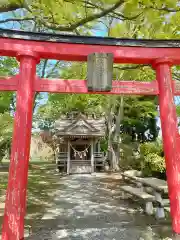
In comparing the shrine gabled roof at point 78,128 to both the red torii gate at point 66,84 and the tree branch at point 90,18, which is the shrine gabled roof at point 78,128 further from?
the red torii gate at point 66,84

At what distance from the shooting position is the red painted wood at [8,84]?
418cm

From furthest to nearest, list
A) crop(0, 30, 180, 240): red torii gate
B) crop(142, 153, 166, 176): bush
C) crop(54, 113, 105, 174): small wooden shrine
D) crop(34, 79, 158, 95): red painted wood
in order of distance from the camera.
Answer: crop(54, 113, 105, 174): small wooden shrine → crop(142, 153, 166, 176): bush → crop(34, 79, 158, 95): red painted wood → crop(0, 30, 180, 240): red torii gate

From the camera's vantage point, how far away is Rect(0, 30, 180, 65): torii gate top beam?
4227mm

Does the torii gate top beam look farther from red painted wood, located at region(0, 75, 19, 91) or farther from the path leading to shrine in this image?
the path leading to shrine

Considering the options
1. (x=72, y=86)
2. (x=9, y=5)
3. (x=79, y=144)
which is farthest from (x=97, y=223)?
(x=79, y=144)

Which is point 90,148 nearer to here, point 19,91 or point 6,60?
point 6,60

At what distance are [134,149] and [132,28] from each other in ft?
49.7

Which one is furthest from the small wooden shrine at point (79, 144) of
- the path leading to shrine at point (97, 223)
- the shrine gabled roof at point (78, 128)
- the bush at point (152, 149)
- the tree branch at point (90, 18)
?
the tree branch at point (90, 18)

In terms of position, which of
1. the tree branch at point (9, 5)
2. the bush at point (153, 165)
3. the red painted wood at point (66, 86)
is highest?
the tree branch at point (9, 5)

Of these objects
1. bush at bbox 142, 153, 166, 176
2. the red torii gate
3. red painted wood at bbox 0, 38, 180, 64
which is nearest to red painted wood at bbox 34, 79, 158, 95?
the red torii gate

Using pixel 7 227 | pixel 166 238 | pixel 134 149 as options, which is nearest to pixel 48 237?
pixel 7 227

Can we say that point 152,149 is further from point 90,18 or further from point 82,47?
point 90,18

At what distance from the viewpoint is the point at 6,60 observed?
33.6ft

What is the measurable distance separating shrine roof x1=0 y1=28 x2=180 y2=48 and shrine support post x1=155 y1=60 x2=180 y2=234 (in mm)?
402
